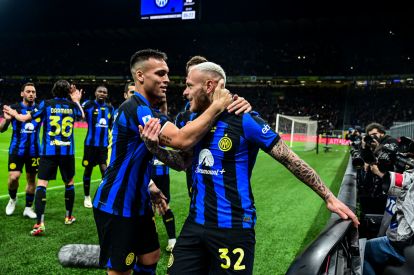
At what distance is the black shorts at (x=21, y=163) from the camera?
655 centimetres

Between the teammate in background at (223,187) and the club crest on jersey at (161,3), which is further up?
the club crest on jersey at (161,3)

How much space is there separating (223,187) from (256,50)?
48.2m

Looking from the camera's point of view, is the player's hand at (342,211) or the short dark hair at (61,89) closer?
the player's hand at (342,211)

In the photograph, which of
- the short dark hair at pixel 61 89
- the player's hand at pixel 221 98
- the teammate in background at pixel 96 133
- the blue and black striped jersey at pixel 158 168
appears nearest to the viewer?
the player's hand at pixel 221 98

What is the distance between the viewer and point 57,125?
5.77m

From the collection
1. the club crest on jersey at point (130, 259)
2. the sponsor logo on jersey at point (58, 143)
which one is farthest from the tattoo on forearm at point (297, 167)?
the sponsor logo on jersey at point (58, 143)

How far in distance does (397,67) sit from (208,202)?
45.9m

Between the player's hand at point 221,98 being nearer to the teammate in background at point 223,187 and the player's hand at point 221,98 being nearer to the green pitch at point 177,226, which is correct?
the teammate in background at point 223,187

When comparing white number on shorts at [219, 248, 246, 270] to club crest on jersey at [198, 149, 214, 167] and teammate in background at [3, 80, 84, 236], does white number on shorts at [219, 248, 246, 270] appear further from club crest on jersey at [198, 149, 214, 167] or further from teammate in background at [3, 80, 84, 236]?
teammate in background at [3, 80, 84, 236]

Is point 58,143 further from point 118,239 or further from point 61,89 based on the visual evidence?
point 118,239

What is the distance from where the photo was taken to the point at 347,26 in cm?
4034

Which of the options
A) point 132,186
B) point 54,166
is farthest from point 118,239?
point 54,166

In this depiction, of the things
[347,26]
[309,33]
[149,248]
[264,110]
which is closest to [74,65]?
[264,110]

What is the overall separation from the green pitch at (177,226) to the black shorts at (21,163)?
77cm
